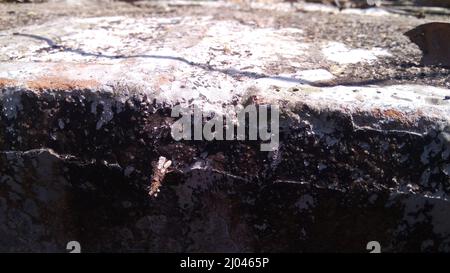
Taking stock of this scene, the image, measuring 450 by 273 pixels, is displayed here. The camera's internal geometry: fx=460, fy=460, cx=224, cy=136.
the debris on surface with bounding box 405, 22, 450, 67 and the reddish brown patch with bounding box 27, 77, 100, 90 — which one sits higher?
the debris on surface with bounding box 405, 22, 450, 67

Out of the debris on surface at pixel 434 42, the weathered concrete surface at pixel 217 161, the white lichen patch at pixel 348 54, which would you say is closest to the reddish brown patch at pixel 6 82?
the weathered concrete surface at pixel 217 161

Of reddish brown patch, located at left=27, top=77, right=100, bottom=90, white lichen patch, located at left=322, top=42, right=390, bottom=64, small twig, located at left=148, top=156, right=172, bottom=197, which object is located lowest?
small twig, located at left=148, top=156, right=172, bottom=197

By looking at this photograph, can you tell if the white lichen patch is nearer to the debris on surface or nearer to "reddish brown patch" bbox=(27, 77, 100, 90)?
the debris on surface

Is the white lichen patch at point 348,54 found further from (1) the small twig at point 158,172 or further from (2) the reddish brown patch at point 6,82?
(2) the reddish brown patch at point 6,82

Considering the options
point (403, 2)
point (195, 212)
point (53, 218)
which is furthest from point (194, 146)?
point (403, 2)

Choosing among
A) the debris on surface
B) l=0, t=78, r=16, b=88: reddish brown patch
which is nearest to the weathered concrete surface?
l=0, t=78, r=16, b=88: reddish brown patch

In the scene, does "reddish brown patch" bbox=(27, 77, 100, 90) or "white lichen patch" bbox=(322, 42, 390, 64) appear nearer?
"reddish brown patch" bbox=(27, 77, 100, 90)

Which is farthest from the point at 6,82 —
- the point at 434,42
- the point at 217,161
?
the point at 434,42
